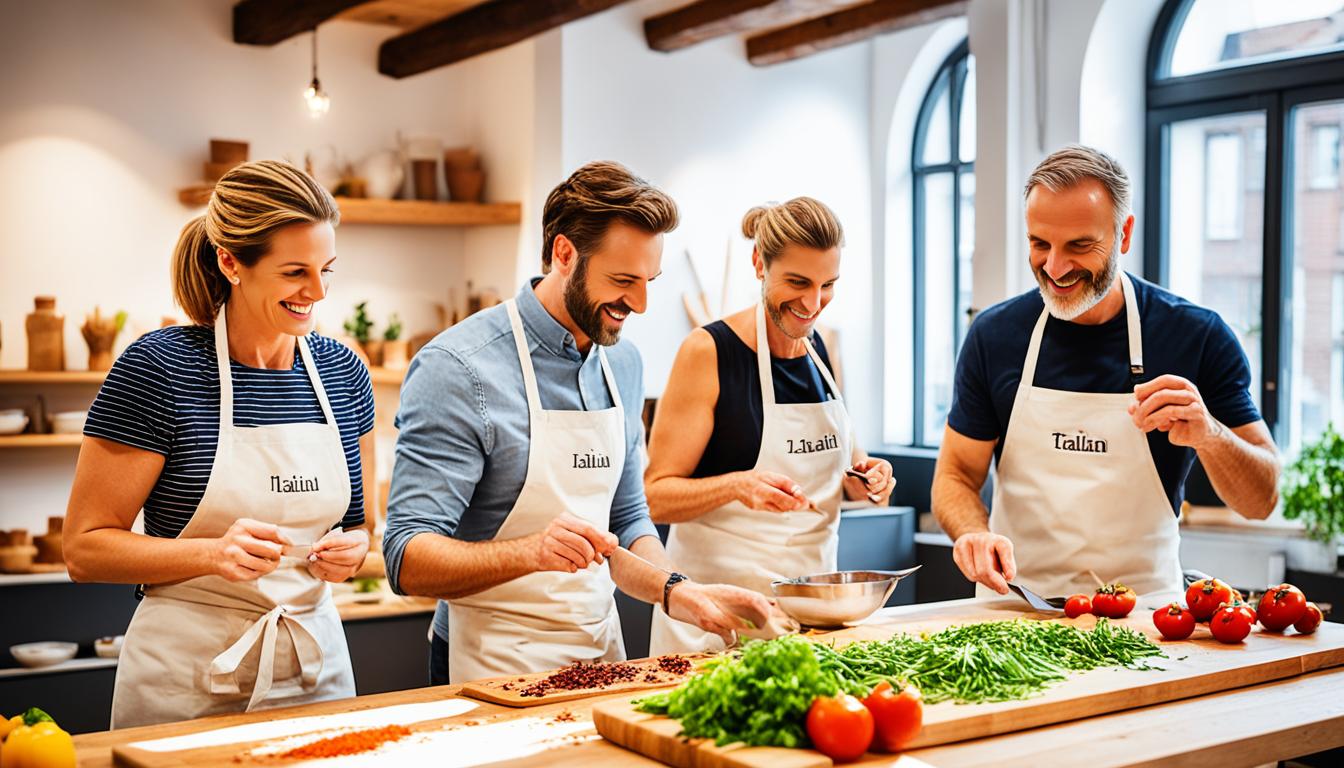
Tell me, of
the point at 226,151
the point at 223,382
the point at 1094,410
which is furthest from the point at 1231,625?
the point at 226,151

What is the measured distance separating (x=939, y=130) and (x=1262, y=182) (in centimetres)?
208

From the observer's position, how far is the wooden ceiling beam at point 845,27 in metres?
6.13

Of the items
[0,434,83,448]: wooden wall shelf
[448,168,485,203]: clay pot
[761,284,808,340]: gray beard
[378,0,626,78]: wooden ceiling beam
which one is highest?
[378,0,626,78]: wooden ceiling beam

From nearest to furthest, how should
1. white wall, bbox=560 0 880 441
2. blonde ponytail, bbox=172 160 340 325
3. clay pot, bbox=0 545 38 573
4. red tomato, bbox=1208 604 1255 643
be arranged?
blonde ponytail, bbox=172 160 340 325
red tomato, bbox=1208 604 1255 643
clay pot, bbox=0 545 38 573
white wall, bbox=560 0 880 441

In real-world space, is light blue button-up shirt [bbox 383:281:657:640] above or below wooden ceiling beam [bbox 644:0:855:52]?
below

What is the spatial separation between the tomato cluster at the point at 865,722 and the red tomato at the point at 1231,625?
35.8 inches

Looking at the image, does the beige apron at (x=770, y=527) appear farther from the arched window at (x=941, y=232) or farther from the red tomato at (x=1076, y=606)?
the arched window at (x=941, y=232)

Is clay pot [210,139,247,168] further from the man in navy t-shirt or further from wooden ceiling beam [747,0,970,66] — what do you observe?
the man in navy t-shirt

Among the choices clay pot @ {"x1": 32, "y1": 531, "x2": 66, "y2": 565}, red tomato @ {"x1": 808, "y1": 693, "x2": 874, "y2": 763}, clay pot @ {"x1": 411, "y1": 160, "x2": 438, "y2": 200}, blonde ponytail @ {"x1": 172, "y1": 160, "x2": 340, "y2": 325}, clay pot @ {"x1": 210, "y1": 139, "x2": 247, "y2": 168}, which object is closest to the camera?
red tomato @ {"x1": 808, "y1": 693, "x2": 874, "y2": 763}

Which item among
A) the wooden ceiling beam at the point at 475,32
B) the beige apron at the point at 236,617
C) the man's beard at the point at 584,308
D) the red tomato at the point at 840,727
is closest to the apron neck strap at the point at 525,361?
the man's beard at the point at 584,308

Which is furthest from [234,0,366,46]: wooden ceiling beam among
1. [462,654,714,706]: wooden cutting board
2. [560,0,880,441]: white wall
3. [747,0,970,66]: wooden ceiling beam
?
[462,654,714,706]: wooden cutting board

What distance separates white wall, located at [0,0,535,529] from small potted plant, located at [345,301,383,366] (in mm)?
134

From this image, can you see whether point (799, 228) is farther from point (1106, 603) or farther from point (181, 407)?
point (181, 407)

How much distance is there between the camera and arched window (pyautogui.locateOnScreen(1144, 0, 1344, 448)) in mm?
5309
